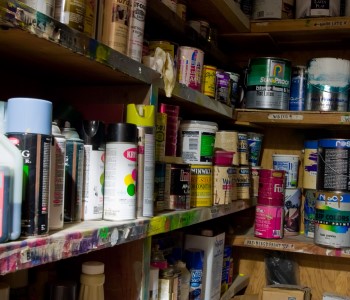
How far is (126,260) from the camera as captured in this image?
4.06 feet

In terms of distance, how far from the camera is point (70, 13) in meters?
0.98

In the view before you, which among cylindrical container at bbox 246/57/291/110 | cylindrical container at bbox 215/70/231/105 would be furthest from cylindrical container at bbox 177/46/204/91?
cylindrical container at bbox 246/57/291/110

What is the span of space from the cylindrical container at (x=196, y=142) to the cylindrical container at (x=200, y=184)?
27mm

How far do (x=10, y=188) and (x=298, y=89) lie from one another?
175cm

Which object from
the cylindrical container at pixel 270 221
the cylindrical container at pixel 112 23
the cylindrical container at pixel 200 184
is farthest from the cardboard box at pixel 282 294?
the cylindrical container at pixel 112 23

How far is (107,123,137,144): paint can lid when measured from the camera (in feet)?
3.52

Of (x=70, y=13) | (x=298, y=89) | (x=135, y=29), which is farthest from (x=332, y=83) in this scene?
(x=70, y=13)

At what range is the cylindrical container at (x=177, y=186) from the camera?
1.43 meters

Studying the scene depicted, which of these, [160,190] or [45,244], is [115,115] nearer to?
[160,190]

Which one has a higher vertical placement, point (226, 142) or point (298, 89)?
point (298, 89)

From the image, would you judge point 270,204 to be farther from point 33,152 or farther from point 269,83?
point 33,152

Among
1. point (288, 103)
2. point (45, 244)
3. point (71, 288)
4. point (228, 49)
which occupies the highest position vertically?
point (228, 49)

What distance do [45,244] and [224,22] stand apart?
5.40 ft

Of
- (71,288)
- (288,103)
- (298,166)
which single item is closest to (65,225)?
(71,288)
